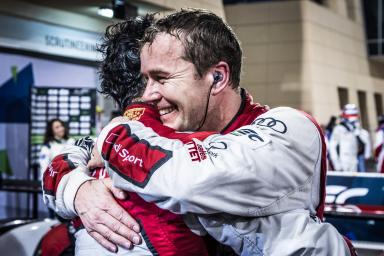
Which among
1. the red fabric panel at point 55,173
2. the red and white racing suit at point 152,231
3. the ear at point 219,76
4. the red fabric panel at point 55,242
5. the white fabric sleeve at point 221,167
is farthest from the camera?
the red fabric panel at point 55,242

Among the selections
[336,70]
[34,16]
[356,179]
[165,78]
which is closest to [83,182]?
[165,78]

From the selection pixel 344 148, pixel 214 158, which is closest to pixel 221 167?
pixel 214 158

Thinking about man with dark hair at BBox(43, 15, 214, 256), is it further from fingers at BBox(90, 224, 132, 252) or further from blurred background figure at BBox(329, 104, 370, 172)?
blurred background figure at BBox(329, 104, 370, 172)

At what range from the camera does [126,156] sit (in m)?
1.44

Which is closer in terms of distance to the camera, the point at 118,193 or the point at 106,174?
the point at 118,193

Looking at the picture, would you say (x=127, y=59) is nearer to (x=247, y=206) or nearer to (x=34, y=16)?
(x=247, y=206)

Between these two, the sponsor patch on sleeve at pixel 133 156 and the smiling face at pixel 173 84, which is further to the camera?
the smiling face at pixel 173 84

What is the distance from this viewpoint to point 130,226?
59.8 inches

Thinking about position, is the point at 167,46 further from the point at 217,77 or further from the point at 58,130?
the point at 58,130

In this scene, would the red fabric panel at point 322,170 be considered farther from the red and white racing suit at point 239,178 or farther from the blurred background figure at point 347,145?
the blurred background figure at point 347,145

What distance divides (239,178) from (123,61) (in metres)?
0.69

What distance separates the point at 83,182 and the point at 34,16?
893cm

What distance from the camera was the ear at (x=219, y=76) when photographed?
1591mm

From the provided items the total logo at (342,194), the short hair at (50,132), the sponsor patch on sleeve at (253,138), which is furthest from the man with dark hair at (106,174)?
the short hair at (50,132)
